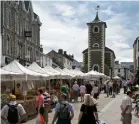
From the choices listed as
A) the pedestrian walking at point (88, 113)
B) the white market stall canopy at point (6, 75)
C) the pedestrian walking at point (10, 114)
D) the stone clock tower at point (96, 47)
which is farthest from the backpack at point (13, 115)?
the stone clock tower at point (96, 47)

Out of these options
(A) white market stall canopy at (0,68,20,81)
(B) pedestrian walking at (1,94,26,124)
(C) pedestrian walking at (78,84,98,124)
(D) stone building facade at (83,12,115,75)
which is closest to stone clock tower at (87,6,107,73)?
(D) stone building facade at (83,12,115,75)

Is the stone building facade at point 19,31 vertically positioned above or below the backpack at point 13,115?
above

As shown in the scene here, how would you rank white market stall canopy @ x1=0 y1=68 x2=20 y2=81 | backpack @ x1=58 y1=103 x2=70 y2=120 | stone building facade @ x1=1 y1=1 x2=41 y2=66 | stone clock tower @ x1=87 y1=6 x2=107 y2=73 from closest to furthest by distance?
backpack @ x1=58 y1=103 x2=70 y2=120 → white market stall canopy @ x1=0 y1=68 x2=20 y2=81 → stone building facade @ x1=1 y1=1 x2=41 y2=66 → stone clock tower @ x1=87 y1=6 x2=107 y2=73

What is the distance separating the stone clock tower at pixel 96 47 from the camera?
3263 inches

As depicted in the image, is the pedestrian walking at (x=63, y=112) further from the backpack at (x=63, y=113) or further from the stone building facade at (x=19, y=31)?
the stone building facade at (x=19, y=31)

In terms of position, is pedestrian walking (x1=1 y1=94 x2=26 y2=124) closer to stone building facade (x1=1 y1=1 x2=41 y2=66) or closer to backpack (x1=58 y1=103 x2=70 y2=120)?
backpack (x1=58 y1=103 x2=70 y2=120)

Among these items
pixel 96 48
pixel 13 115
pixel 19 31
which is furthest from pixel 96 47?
pixel 13 115

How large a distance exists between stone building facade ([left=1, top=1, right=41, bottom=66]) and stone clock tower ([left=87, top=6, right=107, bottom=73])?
26577 millimetres

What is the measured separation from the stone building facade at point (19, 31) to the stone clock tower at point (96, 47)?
87.2ft

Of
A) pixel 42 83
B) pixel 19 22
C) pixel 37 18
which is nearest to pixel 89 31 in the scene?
pixel 37 18

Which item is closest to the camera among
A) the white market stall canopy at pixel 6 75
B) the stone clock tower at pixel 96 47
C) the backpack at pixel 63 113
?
the backpack at pixel 63 113

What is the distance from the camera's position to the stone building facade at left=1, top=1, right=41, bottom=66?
1529 inches

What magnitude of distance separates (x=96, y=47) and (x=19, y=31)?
1555 inches

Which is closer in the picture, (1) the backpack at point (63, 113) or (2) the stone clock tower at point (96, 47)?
(1) the backpack at point (63, 113)
